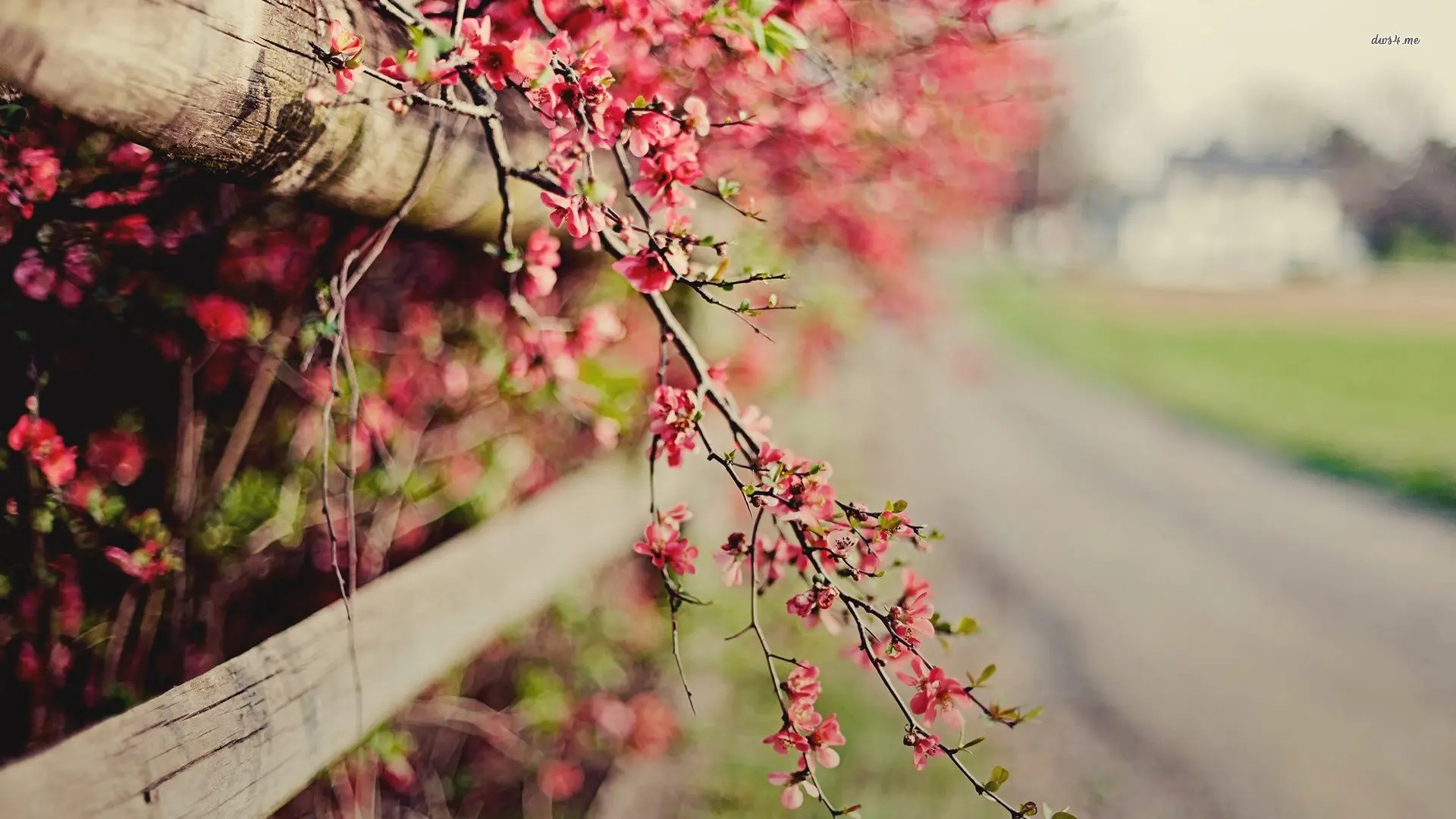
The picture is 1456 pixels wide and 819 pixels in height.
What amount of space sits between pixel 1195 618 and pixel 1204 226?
64.0 metres

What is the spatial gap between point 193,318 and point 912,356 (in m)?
18.1

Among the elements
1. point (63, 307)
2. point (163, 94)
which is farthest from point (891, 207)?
point (163, 94)

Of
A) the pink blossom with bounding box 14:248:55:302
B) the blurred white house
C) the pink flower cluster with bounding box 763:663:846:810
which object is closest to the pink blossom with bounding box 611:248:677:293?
the pink flower cluster with bounding box 763:663:846:810

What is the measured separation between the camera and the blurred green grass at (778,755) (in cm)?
306

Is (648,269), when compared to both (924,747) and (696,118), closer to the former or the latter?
(696,118)

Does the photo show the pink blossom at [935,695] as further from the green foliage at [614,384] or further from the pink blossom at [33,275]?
the pink blossom at [33,275]

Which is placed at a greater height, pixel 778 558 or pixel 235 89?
pixel 235 89

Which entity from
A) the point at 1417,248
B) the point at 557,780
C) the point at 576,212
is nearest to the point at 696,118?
the point at 576,212

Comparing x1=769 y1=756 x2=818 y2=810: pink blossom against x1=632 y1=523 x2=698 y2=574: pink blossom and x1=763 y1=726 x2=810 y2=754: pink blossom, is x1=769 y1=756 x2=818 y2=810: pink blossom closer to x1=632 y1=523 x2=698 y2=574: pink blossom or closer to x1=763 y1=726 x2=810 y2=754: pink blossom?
x1=763 y1=726 x2=810 y2=754: pink blossom

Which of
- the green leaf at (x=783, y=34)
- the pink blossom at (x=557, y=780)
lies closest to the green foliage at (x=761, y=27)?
the green leaf at (x=783, y=34)

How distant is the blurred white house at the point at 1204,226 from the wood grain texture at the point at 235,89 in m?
52.3

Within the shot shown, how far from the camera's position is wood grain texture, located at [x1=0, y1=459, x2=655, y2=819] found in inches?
32.8

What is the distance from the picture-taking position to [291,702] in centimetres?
116

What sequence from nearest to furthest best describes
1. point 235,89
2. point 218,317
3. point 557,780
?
point 235,89 < point 218,317 < point 557,780
